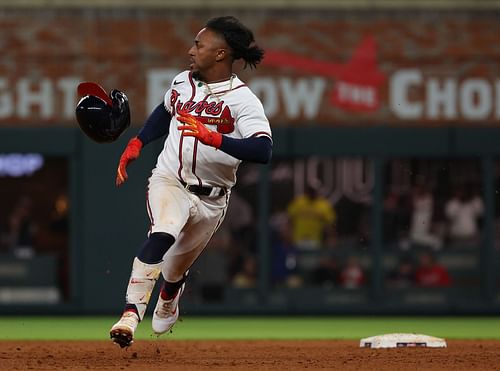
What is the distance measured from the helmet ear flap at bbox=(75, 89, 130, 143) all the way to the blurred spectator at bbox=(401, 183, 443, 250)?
891cm

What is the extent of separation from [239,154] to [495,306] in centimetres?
980

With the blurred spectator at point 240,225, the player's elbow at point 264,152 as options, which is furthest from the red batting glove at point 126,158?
the blurred spectator at point 240,225

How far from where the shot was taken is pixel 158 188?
8453 mm

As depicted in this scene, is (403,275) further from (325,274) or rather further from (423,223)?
(325,274)

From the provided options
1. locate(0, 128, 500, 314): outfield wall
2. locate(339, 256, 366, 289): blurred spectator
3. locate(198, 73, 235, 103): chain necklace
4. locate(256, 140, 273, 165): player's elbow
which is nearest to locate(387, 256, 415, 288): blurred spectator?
locate(0, 128, 500, 314): outfield wall

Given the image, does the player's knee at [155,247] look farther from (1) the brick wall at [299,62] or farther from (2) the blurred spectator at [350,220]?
(2) the blurred spectator at [350,220]

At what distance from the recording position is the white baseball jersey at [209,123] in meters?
8.41

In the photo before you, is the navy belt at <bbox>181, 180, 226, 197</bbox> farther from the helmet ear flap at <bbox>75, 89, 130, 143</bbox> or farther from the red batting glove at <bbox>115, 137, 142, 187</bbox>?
the helmet ear flap at <bbox>75, 89, 130, 143</bbox>

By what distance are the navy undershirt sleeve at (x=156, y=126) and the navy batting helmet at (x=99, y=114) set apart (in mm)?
168

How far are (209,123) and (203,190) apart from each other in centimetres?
49

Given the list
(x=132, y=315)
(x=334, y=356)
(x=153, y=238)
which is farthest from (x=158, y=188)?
(x=334, y=356)

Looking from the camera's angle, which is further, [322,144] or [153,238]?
[322,144]

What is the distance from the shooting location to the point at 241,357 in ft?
29.5

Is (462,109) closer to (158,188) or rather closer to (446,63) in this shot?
(446,63)
